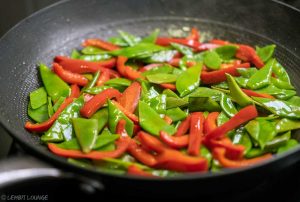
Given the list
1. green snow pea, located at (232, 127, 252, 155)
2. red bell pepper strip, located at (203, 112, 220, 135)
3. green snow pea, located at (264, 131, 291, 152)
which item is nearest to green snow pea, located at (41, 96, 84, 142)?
red bell pepper strip, located at (203, 112, 220, 135)

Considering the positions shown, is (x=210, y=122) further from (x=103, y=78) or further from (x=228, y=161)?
(x=103, y=78)

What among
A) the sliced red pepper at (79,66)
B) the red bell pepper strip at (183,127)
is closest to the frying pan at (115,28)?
the sliced red pepper at (79,66)

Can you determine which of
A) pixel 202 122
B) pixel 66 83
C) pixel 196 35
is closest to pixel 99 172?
pixel 202 122

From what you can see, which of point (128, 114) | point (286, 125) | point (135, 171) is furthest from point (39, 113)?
point (286, 125)

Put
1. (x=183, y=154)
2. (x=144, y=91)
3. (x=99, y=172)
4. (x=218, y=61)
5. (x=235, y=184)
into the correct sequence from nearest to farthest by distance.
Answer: (x=99, y=172) → (x=235, y=184) → (x=183, y=154) → (x=144, y=91) → (x=218, y=61)

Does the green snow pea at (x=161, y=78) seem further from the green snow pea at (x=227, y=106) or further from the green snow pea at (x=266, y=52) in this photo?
the green snow pea at (x=266, y=52)

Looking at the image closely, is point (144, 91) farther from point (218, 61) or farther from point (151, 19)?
point (151, 19)
